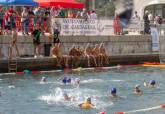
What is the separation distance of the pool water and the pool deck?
115 cm

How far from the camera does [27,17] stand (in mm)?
31547

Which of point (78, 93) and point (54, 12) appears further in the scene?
point (54, 12)

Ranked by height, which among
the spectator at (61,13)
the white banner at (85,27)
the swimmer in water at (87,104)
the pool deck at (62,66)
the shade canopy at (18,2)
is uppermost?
the shade canopy at (18,2)

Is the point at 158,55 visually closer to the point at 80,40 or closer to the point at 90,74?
the point at 80,40

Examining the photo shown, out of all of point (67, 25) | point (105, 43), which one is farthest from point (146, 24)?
point (67, 25)

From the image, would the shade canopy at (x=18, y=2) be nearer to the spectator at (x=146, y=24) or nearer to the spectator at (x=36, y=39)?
the spectator at (x=36, y=39)

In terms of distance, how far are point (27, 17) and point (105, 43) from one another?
22.4ft

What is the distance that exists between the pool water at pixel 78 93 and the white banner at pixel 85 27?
12.5 feet

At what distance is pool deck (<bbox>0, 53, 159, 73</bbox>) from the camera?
30250mm

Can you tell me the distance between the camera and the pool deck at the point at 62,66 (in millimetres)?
30250

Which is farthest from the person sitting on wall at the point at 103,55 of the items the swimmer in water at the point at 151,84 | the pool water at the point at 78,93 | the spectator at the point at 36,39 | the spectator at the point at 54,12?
the swimmer in water at the point at 151,84

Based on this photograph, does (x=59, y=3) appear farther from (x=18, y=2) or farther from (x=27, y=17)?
Answer: (x=18, y=2)

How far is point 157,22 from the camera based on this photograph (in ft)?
131

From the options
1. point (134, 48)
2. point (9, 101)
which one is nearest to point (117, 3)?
point (9, 101)
